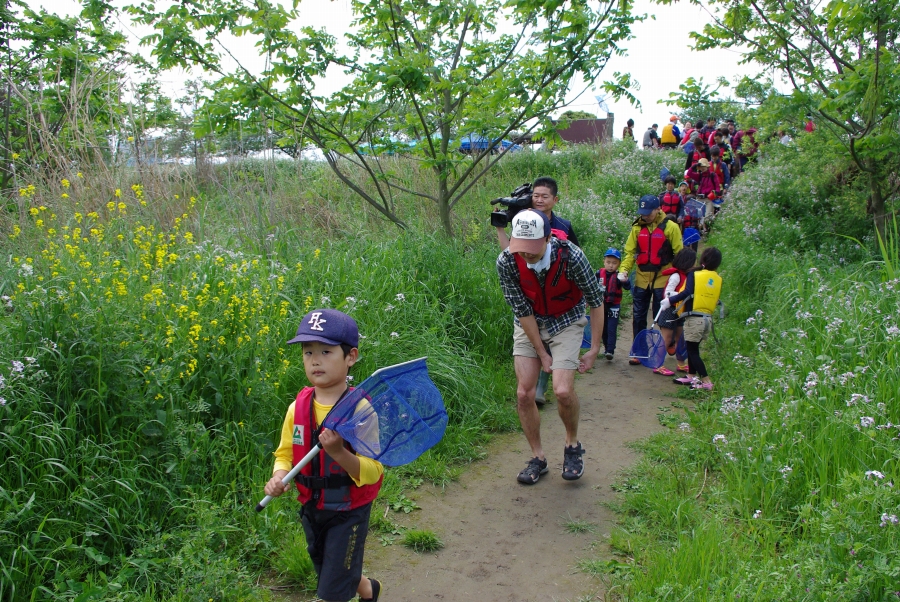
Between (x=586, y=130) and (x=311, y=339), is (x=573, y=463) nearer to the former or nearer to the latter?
(x=311, y=339)

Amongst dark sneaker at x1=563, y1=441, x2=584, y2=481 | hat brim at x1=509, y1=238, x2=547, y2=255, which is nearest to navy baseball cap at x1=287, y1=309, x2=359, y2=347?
hat brim at x1=509, y1=238, x2=547, y2=255

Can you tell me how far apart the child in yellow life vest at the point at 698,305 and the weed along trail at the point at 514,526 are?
3.48 feet

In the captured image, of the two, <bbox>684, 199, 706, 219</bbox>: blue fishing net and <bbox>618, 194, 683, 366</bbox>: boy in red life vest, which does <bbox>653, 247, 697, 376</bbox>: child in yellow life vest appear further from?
<bbox>684, 199, 706, 219</bbox>: blue fishing net

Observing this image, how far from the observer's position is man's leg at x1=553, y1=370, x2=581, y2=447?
4664 mm

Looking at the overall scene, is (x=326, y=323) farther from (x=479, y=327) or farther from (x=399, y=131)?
(x=399, y=131)

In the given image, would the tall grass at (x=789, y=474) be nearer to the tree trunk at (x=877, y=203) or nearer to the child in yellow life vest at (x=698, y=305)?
the child in yellow life vest at (x=698, y=305)

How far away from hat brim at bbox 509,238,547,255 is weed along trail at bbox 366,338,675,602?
1.69m

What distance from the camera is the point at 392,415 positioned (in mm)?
2791

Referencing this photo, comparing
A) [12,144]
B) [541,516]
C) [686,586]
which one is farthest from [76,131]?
[686,586]

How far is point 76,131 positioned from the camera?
19.3 feet

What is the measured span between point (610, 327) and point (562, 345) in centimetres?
341

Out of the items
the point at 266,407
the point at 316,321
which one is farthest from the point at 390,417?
the point at 266,407

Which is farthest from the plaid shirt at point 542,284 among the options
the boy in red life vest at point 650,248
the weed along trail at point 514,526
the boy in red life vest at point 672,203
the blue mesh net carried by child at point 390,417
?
the boy in red life vest at point 672,203

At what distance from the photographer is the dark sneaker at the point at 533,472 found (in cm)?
489
